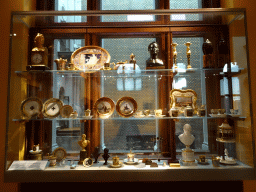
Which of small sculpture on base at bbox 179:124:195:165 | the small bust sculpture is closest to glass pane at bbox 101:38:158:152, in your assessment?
the small bust sculpture

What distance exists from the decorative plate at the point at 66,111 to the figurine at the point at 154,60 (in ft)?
3.35

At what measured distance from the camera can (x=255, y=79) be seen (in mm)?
1890

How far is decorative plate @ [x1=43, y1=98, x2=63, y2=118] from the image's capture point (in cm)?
Answer: 215

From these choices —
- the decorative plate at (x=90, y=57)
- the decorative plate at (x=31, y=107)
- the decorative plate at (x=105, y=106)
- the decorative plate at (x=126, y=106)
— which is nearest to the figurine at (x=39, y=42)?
the decorative plate at (x=90, y=57)

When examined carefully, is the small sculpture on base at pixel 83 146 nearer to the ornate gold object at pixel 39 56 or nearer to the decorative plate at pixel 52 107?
the decorative plate at pixel 52 107

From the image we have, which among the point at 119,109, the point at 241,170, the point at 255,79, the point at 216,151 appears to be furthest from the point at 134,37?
the point at 241,170

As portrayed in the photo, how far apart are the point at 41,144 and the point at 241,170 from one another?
2161mm

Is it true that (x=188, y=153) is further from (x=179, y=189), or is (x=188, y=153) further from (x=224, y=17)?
(x=224, y=17)

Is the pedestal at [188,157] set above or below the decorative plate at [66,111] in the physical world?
below

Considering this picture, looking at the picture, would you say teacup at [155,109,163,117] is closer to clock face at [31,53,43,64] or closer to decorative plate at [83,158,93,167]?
decorative plate at [83,158,93,167]

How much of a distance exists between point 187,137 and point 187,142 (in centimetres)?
6

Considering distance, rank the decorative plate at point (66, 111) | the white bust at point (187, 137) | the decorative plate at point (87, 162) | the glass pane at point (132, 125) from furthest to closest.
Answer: the glass pane at point (132, 125), the decorative plate at point (66, 111), the white bust at point (187, 137), the decorative plate at point (87, 162)

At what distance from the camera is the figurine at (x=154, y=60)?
2.14 meters

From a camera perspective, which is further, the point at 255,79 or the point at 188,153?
the point at 188,153
